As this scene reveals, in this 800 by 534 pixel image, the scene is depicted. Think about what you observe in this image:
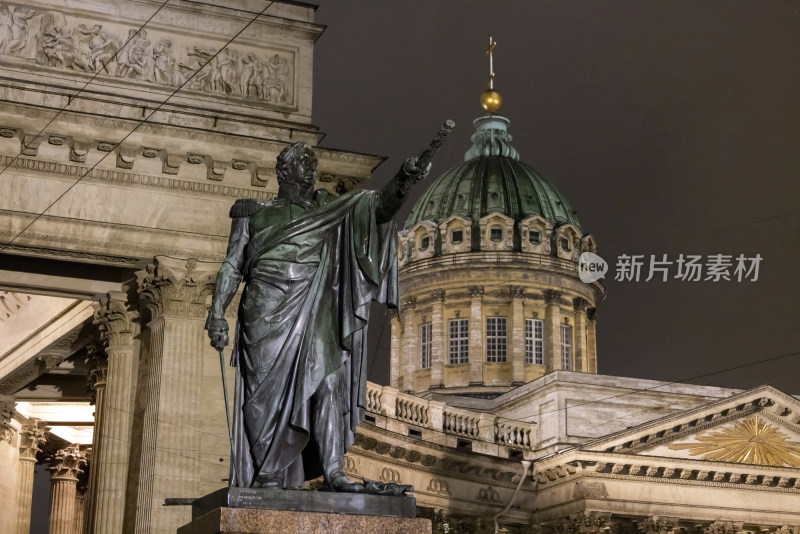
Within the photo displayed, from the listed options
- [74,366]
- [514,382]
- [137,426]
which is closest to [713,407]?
[514,382]

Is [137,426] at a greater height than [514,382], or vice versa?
[514,382]

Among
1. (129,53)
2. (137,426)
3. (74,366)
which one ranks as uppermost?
(129,53)

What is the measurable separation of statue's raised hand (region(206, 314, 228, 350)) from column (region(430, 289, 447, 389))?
49.7 metres

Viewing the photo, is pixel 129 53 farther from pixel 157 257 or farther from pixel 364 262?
pixel 364 262

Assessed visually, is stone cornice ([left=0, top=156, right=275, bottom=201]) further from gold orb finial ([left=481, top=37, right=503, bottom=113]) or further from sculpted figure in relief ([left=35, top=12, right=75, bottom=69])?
gold orb finial ([left=481, top=37, right=503, bottom=113])

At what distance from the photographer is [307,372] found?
682cm

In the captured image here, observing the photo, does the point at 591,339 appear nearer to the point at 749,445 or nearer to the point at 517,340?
the point at 517,340

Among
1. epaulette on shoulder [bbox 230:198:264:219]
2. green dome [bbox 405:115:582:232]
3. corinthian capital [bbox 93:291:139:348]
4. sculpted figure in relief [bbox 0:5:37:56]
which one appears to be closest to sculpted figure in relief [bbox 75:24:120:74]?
sculpted figure in relief [bbox 0:5:37:56]

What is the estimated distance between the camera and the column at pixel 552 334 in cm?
5709

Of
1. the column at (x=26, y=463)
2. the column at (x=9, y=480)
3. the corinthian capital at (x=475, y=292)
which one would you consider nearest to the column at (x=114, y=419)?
the column at (x=9, y=480)

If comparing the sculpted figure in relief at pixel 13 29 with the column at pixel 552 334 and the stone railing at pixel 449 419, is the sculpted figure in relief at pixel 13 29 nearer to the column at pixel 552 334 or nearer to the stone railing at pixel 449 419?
the stone railing at pixel 449 419

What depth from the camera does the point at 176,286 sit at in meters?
18.6

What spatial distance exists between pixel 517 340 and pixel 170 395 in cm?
3957

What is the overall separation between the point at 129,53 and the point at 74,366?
25.7 feet
